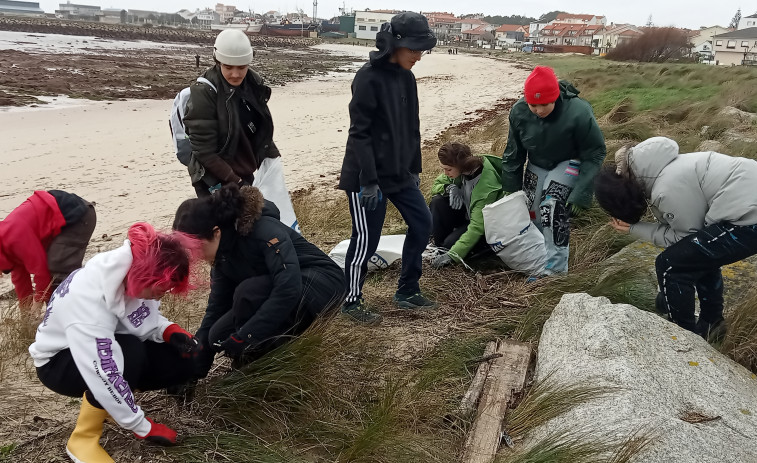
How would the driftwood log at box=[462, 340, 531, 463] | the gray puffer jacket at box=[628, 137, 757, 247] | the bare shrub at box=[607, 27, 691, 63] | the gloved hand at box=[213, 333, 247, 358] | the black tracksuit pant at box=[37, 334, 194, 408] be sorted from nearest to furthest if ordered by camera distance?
1. the black tracksuit pant at box=[37, 334, 194, 408]
2. the driftwood log at box=[462, 340, 531, 463]
3. the gloved hand at box=[213, 333, 247, 358]
4. the gray puffer jacket at box=[628, 137, 757, 247]
5. the bare shrub at box=[607, 27, 691, 63]

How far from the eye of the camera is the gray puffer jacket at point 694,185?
2758mm

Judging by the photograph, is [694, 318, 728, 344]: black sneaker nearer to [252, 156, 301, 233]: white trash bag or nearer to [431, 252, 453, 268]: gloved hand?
[431, 252, 453, 268]: gloved hand

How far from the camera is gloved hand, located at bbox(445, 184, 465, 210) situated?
4.53 meters

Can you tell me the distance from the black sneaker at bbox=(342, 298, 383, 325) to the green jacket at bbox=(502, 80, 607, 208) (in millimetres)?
1584

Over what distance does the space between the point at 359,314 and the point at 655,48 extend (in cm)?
4345

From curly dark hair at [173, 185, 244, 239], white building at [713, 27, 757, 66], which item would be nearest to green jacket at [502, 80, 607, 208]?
curly dark hair at [173, 185, 244, 239]

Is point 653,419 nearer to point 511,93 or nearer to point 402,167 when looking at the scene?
point 402,167

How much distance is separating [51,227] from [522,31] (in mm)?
112245

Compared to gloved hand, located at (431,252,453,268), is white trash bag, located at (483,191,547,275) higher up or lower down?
higher up

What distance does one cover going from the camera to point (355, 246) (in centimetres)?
356

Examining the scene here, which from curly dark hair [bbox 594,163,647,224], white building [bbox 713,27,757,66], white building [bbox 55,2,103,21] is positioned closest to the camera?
curly dark hair [bbox 594,163,647,224]

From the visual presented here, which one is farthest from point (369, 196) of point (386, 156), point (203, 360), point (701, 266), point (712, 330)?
point (712, 330)

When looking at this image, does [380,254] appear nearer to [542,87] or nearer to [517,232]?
[517,232]

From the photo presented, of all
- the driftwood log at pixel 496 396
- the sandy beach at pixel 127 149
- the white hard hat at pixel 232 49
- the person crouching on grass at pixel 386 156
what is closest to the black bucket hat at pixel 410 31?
the person crouching on grass at pixel 386 156
